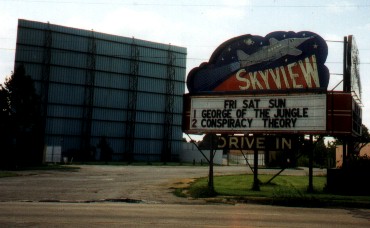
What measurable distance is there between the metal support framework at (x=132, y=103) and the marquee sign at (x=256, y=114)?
43.3 m

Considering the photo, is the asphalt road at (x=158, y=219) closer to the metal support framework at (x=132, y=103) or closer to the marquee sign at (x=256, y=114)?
the marquee sign at (x=256, y=114)

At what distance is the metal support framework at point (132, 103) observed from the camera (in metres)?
63.7

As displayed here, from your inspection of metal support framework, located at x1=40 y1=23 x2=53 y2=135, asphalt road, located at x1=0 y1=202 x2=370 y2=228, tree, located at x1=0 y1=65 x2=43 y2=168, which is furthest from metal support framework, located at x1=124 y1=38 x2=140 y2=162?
asphalt road, located at x1=0 y1=202 x2=370 y2=228

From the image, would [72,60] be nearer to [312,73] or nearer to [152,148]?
[152,148]

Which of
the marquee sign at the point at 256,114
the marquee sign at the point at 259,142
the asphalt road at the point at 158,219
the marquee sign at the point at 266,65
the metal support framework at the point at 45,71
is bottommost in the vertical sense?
the asphalt road at the point at 158,219

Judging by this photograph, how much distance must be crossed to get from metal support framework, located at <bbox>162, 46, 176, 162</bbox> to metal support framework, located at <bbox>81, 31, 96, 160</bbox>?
1330cm

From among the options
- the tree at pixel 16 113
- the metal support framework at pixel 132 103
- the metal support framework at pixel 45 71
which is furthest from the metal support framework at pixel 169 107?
the tree at pixel 16 113

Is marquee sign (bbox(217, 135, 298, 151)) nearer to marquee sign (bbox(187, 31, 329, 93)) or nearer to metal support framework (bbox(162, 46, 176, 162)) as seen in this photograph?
marquee sign (bbox(187, 31, 329, 93))

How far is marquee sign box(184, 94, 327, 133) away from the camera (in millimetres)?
18297

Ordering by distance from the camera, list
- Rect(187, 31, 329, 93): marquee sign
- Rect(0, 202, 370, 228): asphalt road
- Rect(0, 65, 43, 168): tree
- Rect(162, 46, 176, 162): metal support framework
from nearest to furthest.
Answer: Rect(0, 202, 370, 228): asphalt road < Rect(187, 31, 329, 93): marquee sign < Rect(0, 65, 43, 168): tree < Rect(162, 46, 176, 162): metal support framework

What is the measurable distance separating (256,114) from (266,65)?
9.06 ft

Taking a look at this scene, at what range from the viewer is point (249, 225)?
9750 mm

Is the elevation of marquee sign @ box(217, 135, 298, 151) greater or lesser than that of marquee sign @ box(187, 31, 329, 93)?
lesser

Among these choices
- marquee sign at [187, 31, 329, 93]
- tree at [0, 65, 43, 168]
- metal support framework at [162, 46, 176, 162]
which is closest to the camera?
marquee sign at [187, 31, 329, 93]
